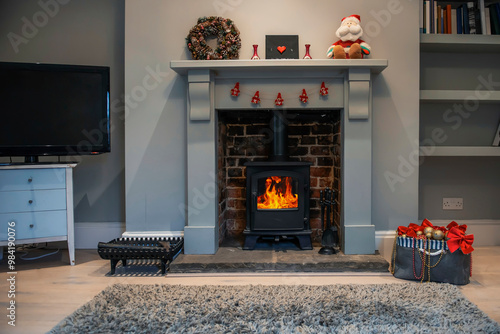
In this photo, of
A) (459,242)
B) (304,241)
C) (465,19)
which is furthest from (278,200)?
(465,19)

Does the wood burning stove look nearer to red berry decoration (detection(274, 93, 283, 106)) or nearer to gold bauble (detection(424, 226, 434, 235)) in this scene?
red berry decoration (detection(274, 93, 283, 106))

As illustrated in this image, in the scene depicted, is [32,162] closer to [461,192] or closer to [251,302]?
[251,302]

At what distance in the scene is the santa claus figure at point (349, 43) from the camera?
2.77 meters

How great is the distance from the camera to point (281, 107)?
284 cm

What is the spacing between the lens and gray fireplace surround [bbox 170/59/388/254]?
2.81 m

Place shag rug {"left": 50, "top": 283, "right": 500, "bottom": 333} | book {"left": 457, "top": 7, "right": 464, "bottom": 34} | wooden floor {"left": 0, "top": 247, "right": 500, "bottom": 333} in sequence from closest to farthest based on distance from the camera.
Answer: shag rug {"left": 50, "top": 283, "right": 500, "bottom": 333}
wooden floor {"left": 0, "top": 247, "right": 500, "bottom": 333}
book {"left": 457, "top": 7, "right": 464, "bottom": 34}

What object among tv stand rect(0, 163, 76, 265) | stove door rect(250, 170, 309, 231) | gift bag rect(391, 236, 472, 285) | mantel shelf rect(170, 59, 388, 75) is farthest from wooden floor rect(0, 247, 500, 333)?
mantel shelf rect(170, 59, 388, 75)

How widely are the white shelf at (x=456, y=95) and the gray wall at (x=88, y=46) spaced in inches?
92.5

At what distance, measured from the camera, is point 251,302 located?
2049 mm

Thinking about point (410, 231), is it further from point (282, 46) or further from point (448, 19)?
point (448, 19)

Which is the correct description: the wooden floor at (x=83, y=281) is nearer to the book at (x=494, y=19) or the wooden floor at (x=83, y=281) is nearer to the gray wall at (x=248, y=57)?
the gray wall at (x=248, y=57)

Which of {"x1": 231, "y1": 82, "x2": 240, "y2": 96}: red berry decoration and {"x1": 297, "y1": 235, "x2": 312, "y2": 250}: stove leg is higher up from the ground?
{"x1": 231, "y1": 82, "x2": 240, "y2": 96}: red berry decoration

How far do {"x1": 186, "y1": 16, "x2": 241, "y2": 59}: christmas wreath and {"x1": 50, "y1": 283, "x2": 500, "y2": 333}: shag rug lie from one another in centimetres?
154

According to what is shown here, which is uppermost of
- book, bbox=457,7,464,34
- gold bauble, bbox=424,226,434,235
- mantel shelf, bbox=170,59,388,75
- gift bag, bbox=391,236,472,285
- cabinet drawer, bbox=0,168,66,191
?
book, bbox=457,7,464,34
